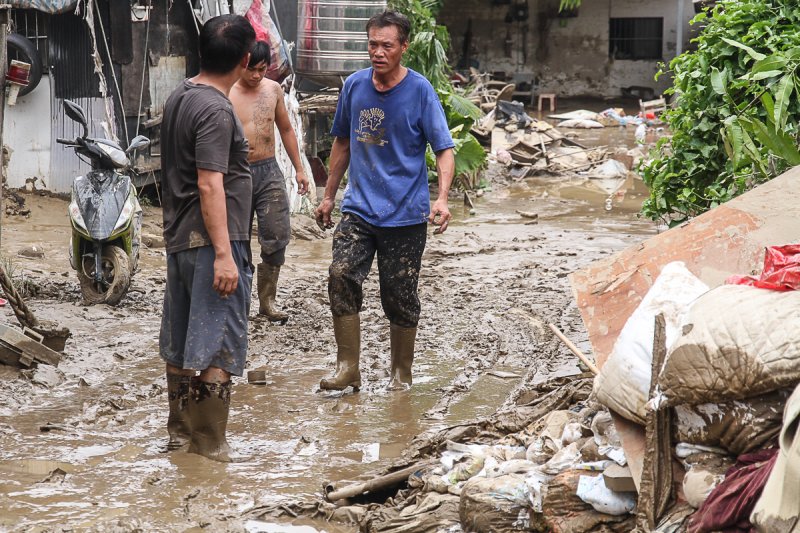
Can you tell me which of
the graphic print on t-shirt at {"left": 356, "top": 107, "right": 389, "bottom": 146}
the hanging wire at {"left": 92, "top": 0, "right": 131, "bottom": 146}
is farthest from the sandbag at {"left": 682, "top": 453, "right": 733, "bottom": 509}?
the hanging wire at {"left": 92, "top": 0, "right": 131, "bottom": 146}

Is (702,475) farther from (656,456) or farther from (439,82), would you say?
(439,82)

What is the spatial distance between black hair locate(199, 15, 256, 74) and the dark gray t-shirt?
0.12 metres

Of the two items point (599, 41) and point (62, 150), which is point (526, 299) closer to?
point (62, 150)

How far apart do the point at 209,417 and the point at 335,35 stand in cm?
784

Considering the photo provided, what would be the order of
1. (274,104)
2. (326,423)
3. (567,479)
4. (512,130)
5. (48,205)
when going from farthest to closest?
1. (512,130)
2. (48,205)
3. (274,104)
4. (326,423)
5. (567,479)

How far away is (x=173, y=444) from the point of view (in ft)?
15.4

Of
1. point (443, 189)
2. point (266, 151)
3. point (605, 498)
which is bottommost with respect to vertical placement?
point (605, 498)

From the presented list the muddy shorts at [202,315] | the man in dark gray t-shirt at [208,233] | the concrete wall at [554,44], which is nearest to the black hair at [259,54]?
the man in dark gray t-shirt at [208,233]

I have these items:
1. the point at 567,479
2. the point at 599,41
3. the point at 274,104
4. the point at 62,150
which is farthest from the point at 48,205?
the point at 599,41

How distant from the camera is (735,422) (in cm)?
317

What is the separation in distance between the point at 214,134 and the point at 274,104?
280cm

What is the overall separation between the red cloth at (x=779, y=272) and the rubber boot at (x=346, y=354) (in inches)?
99.0

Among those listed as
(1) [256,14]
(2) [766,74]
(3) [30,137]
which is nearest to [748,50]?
(2) [766,74]

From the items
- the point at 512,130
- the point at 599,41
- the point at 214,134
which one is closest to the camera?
the point at 214,134
